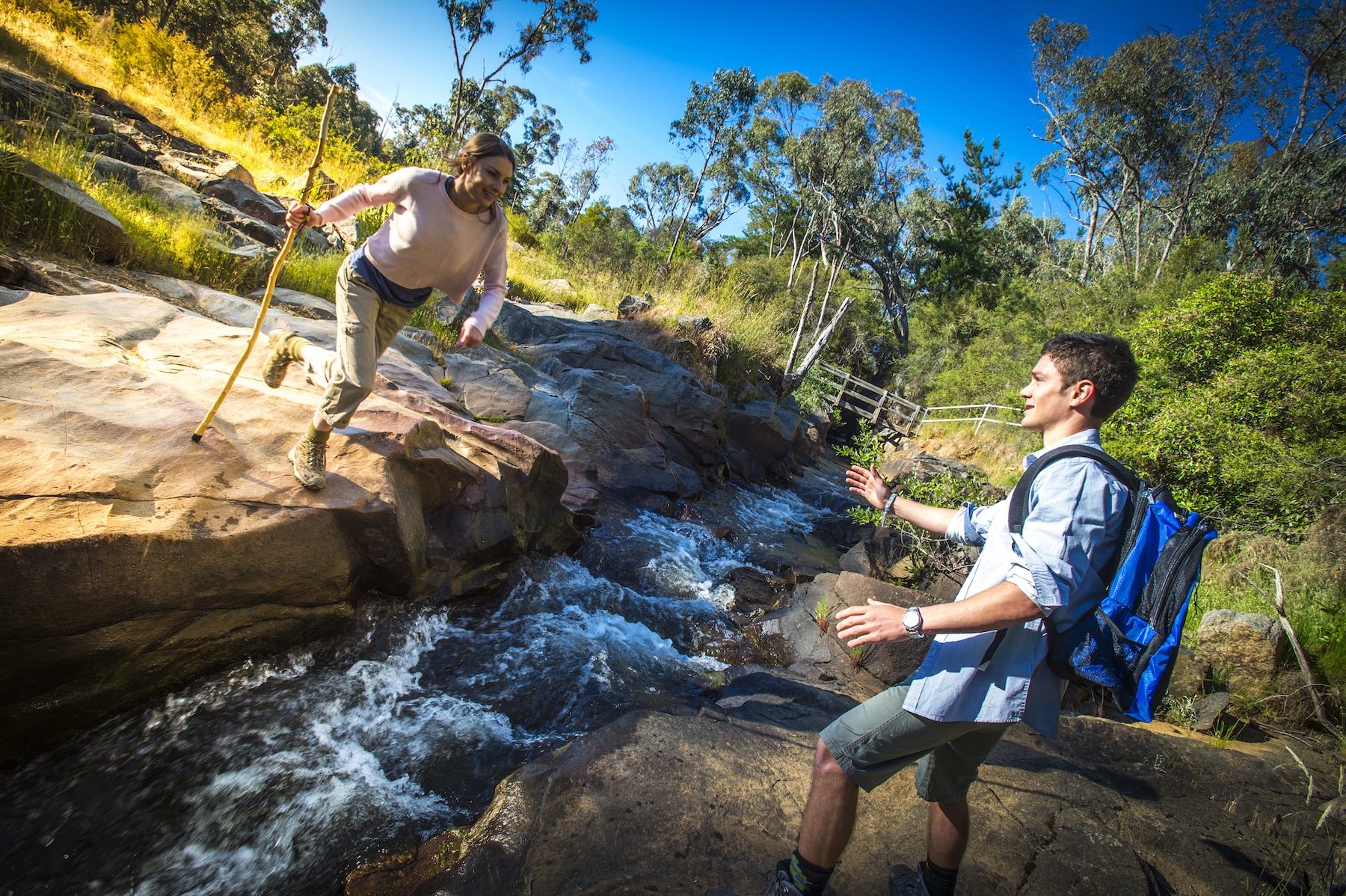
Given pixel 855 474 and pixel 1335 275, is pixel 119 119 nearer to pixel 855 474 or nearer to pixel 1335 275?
pixel 855 474

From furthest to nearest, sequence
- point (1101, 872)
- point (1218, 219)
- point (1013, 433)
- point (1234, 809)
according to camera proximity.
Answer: point (1218, 219) < point (1013, 433) < point (1234, 809) < point (1101, 872)

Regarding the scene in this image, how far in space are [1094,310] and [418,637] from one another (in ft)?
70.6

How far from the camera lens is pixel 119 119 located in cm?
866

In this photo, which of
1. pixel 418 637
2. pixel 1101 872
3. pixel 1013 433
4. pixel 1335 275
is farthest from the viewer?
pixel 1013 433

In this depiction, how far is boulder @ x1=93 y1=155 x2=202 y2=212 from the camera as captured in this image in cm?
658

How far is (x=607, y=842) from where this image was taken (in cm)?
200

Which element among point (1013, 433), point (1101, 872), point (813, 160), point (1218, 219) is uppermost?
point (1218, 219)

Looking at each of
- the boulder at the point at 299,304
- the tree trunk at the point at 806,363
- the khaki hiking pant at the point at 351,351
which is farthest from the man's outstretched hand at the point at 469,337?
the tree trunk at the point at 806,363

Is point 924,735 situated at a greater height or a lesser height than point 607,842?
greater

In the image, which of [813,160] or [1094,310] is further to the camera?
[813,160]

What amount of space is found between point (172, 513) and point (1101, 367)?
341 centimetres

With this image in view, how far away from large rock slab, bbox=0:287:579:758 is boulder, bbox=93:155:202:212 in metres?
3.69

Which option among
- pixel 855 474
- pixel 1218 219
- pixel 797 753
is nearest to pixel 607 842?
pixel 797 753

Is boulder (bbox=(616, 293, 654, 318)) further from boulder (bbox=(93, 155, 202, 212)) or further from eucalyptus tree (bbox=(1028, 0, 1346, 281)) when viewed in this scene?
eucalyptus tree (bbox=(1028, 0, 1346, 281))
